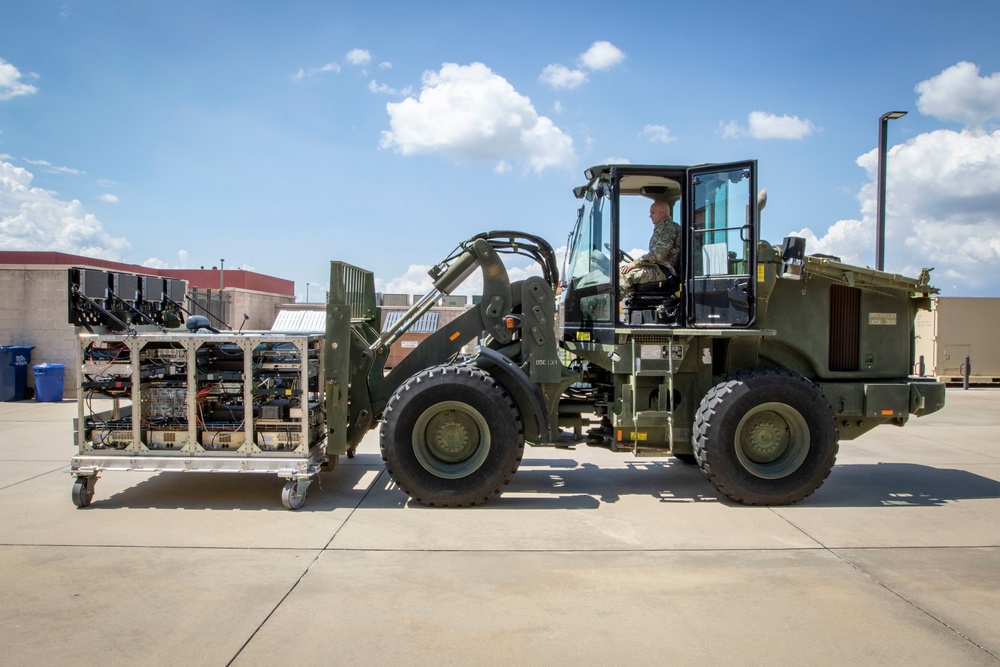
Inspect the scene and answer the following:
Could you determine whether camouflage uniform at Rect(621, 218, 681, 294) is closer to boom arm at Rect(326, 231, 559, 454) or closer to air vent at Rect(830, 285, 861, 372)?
boom arm at Rect(326, 231, 559, 454)

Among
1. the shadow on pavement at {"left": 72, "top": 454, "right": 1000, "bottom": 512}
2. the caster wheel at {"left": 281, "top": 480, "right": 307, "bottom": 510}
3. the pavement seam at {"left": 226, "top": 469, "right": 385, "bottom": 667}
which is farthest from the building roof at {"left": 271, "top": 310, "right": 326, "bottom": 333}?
the caster wheel at {"left": 281, "top": 480, "right": 307, "bottom": 510}

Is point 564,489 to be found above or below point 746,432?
below

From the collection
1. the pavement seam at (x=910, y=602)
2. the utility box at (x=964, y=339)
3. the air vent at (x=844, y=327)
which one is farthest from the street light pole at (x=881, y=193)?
the utility box at (x=964, y=339)

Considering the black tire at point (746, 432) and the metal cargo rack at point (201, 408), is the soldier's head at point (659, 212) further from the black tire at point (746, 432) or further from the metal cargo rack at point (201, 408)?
the metal cargo rack at point (201, 408)

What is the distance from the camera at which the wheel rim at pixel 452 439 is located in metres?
6.14

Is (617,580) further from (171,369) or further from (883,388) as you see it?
(171,369)

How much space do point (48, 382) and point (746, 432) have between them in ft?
44.4

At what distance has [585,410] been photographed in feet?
22.5

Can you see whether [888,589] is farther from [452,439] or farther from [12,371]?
[12,371]

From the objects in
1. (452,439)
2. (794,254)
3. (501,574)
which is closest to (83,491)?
(452,439)

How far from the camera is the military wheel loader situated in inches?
239

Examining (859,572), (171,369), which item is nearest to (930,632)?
(859,572)

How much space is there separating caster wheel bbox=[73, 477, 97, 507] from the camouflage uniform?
528 cm

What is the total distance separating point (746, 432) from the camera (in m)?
6.26
